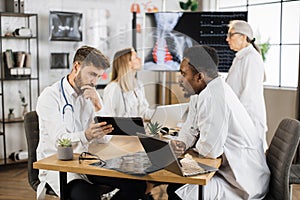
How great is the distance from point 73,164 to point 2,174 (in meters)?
2.73

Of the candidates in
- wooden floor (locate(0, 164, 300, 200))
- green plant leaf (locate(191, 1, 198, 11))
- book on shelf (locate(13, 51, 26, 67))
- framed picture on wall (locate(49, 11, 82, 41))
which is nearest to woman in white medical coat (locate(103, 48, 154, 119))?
wooden floor (locate(0, 164, 300, 200))

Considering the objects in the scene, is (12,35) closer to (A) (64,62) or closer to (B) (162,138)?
(A) (64,62)

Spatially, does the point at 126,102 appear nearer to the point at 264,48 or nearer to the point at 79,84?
the point at 79,84

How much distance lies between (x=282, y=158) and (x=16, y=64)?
10.3ft

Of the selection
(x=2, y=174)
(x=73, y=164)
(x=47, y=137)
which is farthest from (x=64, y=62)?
(x=73, y=164)

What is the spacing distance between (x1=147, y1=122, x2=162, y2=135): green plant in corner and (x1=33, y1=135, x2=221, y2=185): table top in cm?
17

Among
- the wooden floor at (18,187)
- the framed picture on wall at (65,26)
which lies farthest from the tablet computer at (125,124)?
the framed picture on wall at (65,26)

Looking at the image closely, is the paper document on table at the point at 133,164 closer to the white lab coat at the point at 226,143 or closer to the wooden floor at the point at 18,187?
the white lab coat at the point at 226,143

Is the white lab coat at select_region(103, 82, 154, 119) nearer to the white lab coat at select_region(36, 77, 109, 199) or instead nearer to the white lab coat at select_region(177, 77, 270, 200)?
the white lab coat at select_region(36, 77, 109, 199)

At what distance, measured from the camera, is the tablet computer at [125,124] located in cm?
185

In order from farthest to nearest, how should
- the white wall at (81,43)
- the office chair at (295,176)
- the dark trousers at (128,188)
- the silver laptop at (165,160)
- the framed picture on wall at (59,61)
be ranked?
the framed picture on wall at (59,61), the white wall at (81,43), the office chair at (295,176), the dark trousers at (128,188), the silver laptop at (165,160)

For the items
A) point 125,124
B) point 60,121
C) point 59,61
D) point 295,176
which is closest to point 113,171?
point 125,124

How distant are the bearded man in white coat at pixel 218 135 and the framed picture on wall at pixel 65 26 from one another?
3.02 meters

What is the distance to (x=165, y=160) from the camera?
1.81 m
